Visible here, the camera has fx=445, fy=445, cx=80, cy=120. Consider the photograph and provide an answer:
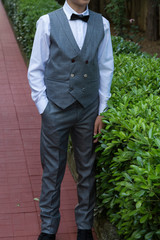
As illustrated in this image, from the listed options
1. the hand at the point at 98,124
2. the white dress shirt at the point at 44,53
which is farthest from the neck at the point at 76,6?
the hand at the point at 98,124

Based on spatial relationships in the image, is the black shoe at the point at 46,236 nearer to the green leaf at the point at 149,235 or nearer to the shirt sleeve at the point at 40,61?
the shirt sleeve at the point at 40,61

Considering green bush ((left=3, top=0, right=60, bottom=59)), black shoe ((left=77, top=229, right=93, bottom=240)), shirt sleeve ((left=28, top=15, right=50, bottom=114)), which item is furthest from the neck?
green bush ((left=3, top=0, right=60, bottom=59))

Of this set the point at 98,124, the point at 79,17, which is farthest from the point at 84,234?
the point at 79,17

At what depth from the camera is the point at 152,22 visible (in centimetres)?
1498

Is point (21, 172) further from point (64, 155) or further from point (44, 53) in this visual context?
point (44, 53)

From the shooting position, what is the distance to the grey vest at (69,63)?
3.41 meters

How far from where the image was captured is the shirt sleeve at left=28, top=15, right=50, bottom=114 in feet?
11.3

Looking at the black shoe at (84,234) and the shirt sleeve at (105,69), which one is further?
the black shoe at (84,234)

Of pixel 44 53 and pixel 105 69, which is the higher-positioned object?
pixel 44 53

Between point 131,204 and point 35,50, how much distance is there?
4.60ft

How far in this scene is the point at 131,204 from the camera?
9.96 feet

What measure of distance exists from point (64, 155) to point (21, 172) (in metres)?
1.67

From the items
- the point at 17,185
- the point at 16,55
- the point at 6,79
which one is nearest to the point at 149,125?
the point at 17,185

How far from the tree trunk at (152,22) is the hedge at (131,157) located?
33.0 ft
